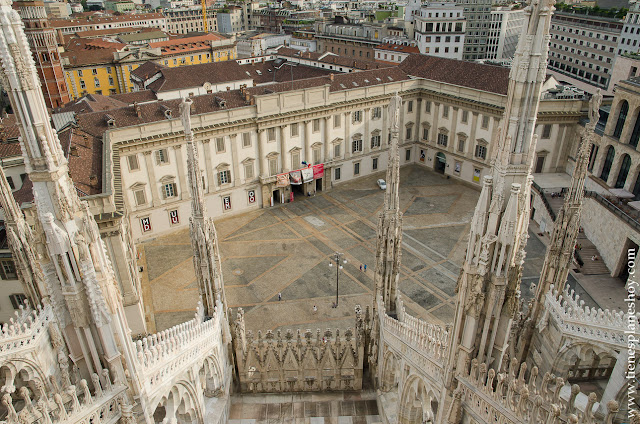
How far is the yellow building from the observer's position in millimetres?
92938

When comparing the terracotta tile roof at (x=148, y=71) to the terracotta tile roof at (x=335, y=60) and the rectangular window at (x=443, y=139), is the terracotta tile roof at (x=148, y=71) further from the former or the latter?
the rectangular window at (x=443, y=139)

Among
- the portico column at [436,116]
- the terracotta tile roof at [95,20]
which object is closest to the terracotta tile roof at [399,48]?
the portico column at [436,116]

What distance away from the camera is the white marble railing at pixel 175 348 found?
16.8m

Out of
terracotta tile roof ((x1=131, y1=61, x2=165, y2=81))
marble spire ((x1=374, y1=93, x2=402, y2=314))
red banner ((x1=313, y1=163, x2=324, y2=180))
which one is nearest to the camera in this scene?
marble spire ((x1=374, y1=93, x2=402, y2=314))

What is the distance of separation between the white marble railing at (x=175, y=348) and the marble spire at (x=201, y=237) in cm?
92

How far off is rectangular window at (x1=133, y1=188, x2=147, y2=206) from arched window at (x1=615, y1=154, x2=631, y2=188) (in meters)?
55.8

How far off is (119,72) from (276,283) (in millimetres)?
76356

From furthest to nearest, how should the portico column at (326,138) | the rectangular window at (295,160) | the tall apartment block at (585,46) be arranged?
1. the tall apartment block at (585,46)
2. the portico column at (326,138)
3. the rectangular window at (295,160)

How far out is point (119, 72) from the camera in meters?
95.9

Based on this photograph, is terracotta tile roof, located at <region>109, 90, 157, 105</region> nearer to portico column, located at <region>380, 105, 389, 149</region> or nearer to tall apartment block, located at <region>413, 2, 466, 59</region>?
portico column, located at <region>380, 105, 389, 149</region>

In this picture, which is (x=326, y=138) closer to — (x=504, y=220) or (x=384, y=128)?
(x=384, y=128)

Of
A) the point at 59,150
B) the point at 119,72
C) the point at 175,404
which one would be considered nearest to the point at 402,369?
the point at 175,404

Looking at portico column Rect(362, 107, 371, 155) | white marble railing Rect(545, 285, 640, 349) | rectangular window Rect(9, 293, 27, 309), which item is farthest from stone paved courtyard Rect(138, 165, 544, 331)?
white marble railing Rect(545, 285, 640, 349)

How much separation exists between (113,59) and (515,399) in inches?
4101
